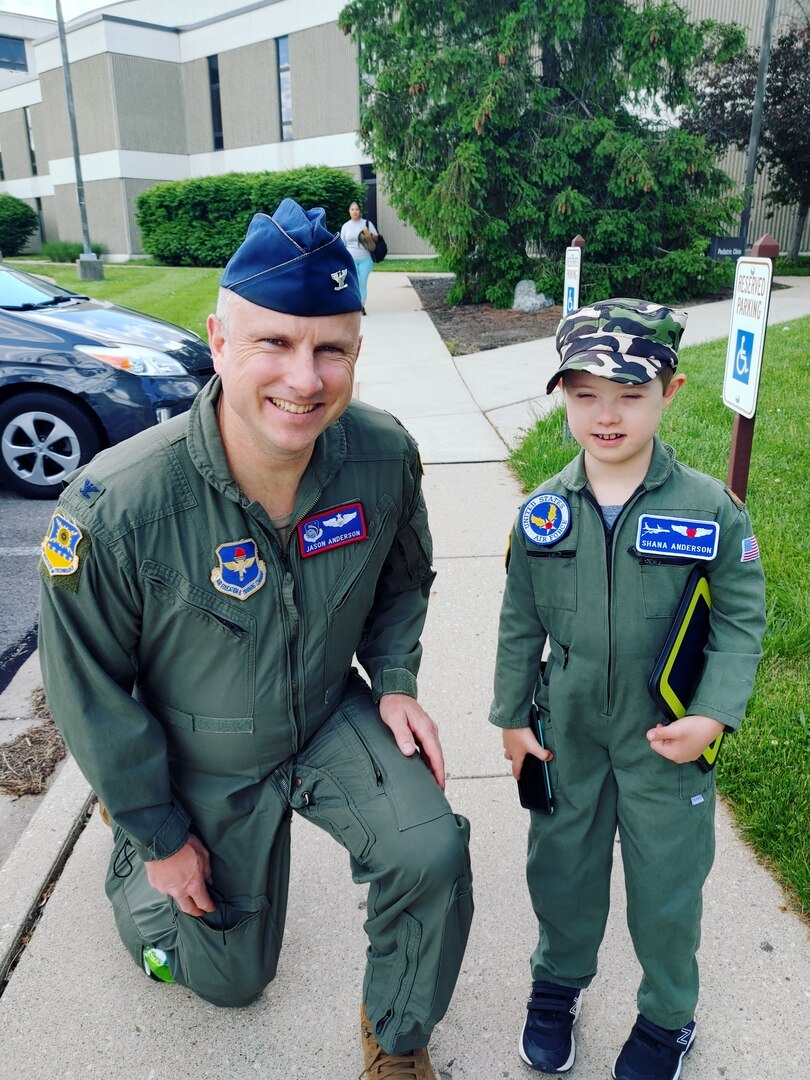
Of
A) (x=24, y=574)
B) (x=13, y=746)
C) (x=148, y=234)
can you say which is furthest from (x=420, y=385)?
(x=148, y=234)

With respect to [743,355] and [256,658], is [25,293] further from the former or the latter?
[256,658]

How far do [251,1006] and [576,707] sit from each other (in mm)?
1109

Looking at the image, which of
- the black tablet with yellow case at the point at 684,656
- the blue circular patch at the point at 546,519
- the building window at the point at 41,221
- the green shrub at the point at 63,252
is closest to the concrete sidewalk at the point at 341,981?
the black tablet with yellow case at the point at 684,656

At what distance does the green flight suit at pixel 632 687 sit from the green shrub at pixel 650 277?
487 inches

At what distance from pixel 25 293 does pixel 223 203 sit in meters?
20.9

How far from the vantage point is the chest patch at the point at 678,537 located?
5.98 feet

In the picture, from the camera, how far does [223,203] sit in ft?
85.6

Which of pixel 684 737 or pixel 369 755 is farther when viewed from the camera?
pixel 369 755

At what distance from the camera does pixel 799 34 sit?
20.5m

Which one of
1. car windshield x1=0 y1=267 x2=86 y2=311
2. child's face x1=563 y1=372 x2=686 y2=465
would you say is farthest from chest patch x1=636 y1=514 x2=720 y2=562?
car windshield x1=0 y1=267 x2=86 y2=311

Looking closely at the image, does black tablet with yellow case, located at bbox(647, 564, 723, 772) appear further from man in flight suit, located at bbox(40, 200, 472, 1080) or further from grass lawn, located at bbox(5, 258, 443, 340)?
grass lawn, located at bbox(5, 258, 443, 340)

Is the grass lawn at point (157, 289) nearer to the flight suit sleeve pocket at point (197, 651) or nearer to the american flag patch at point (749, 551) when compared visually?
the flight suit sleeve pocket at point (197, 651)

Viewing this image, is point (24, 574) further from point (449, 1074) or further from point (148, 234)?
point (148, 234)

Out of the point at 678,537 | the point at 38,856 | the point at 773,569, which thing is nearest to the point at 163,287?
the point at 773,569
